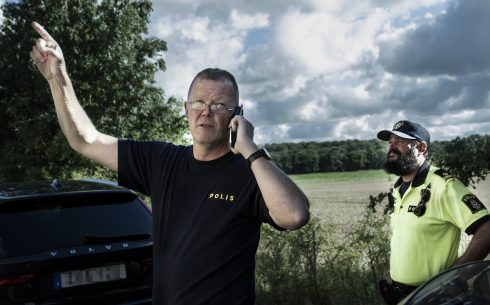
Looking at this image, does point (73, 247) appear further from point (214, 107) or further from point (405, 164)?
point (405, 164)

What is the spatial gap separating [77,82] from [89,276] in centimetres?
1767

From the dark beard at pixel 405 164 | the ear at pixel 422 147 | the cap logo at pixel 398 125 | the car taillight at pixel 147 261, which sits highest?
the cap logo at pixel 398 125

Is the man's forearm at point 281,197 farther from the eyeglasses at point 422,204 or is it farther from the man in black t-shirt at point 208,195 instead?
the eyeglasses at point 422,204

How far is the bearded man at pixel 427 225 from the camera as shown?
2.99 m

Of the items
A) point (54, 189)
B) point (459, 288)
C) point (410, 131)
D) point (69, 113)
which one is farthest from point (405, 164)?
point (54, 189)

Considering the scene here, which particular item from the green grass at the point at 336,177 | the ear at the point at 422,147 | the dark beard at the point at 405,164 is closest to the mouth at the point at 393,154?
the dark beard at the point at 405,164

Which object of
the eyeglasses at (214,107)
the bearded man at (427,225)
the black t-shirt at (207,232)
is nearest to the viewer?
the black t-shirt at (207,232)

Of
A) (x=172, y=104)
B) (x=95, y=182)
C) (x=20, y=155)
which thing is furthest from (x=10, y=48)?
(x=95, y=182)

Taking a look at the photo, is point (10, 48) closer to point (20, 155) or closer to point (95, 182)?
point (20, 155)

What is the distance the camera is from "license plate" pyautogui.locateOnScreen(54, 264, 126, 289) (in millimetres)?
3424

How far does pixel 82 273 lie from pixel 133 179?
145 cm

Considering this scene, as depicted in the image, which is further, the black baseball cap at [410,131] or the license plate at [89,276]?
the black baseball cap at [410,131]

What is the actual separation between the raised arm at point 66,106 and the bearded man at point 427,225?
185 cm

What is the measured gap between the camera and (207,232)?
2.01 meters
